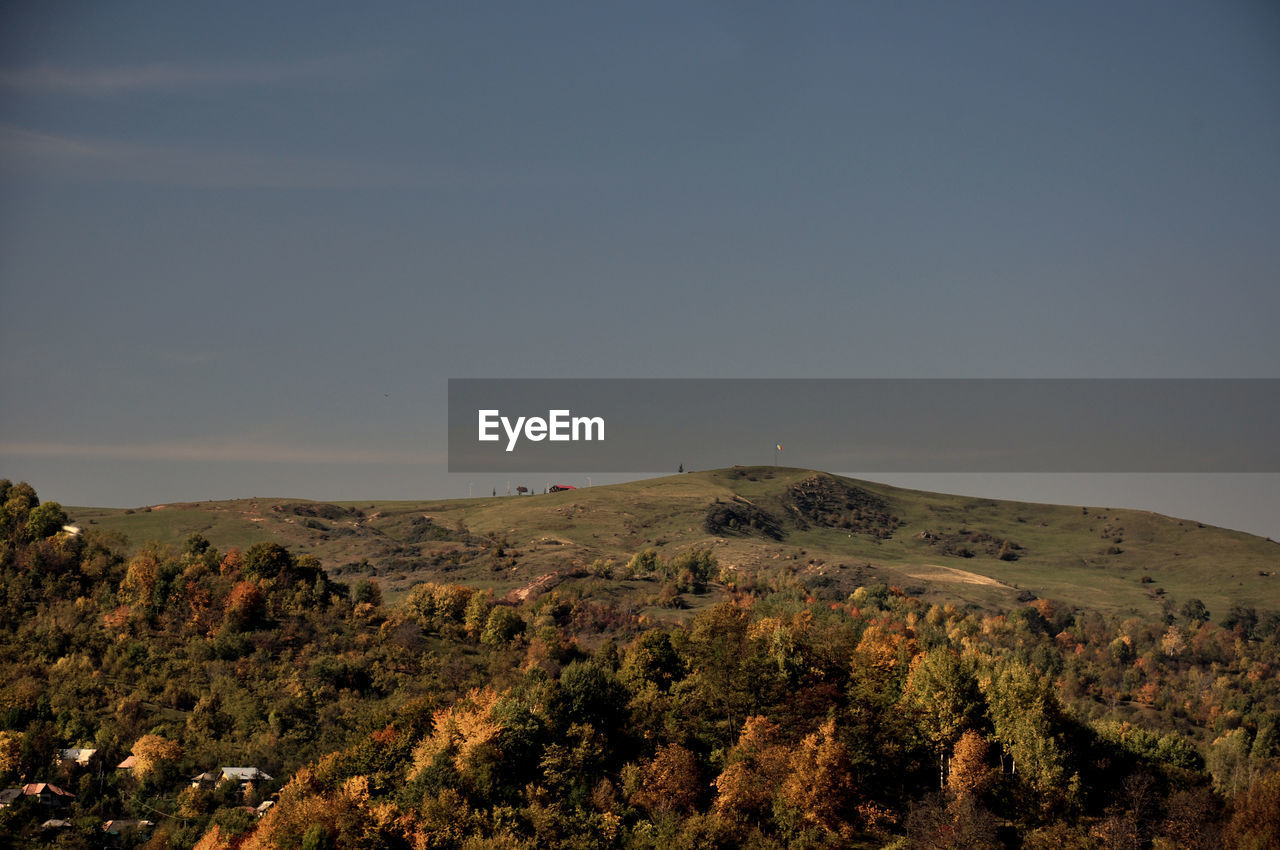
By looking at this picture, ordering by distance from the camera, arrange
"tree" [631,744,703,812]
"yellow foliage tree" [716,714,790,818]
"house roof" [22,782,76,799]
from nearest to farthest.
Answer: "yellow foliage tree" [716,714,790,818], "tree" [631,744,703,812], "house roof" [22,782,76,799]

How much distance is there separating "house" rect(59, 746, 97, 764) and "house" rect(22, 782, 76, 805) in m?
5.22

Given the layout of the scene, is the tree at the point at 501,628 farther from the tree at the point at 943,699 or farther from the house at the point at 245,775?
the tree at the point at 943,699

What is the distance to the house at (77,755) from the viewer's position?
12050 centimetres

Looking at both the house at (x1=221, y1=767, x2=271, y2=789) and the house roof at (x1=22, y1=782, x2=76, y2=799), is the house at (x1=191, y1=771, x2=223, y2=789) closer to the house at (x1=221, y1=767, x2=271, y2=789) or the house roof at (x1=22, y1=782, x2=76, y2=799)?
the house at (x1=221, y1=767, x2=271, y2=789)

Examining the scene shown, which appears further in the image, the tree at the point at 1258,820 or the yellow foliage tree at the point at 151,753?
the yellow foliage tree at the point at 151,753

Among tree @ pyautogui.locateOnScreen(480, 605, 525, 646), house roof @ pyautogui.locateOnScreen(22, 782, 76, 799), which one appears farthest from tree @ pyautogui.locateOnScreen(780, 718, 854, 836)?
house roof @ pyautogui.locateOnScreen(22, 782, 76, 799)

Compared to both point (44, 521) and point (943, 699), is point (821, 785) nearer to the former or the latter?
point (943, 699)

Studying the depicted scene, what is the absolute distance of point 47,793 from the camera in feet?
373

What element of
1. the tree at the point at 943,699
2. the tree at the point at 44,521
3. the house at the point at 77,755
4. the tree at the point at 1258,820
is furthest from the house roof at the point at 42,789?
the tree at the point at 1258,820

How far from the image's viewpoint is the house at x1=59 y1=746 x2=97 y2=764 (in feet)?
395

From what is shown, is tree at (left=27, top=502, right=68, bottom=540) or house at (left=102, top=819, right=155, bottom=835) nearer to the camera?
house at (left=102, top=819, right=155, bottom=835)

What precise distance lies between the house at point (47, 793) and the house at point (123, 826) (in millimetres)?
6499

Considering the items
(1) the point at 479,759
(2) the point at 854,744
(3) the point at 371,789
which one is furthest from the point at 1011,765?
(3) the point at 371,789

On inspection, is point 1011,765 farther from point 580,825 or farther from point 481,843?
point 481,843
